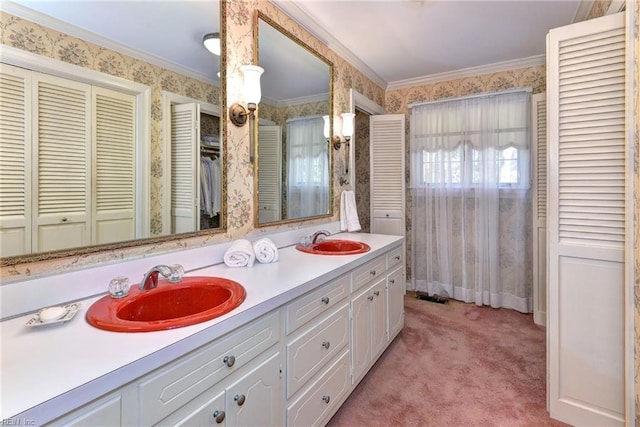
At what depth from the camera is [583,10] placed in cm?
215

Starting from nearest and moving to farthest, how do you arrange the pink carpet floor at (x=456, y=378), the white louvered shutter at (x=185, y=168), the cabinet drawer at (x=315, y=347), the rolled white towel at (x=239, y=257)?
the cabinet drawer at (x=315, y=347) < the white louvered shutter at (x=185, y=168) < the rolled white towel at (x=239, y=257) < the pink carpet floor at (x=456, y=378)

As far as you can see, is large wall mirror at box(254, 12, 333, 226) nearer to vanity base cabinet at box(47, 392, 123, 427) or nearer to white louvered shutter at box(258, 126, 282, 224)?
white louvered shutter at box(258, 126, 282, 224)

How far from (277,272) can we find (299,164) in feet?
3.45

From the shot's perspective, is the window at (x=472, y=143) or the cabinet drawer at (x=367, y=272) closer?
the cabinet drawer at (x=367, y=272)

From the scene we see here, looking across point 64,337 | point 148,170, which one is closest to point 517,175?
point 148,170

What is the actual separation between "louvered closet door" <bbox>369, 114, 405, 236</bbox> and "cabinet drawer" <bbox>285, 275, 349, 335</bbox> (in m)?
1.91

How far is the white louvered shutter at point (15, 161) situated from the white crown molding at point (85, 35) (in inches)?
7.2

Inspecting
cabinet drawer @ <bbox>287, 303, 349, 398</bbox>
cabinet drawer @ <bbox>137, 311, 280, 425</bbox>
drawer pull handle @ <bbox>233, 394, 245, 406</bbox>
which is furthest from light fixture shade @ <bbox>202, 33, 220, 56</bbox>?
drawer pull handle @ <bbox>233, 394, 245, 406</bbox>

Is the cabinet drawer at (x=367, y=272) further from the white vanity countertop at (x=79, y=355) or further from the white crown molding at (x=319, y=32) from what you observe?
the white crown molding at (x=319, y=32)

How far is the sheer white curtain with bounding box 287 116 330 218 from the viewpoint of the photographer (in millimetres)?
2211

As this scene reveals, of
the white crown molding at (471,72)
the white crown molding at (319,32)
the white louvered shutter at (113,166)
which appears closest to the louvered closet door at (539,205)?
the white crown molding at (471,72)

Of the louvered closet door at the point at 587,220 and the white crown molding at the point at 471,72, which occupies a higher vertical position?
the white crown molding at the point at 471,72

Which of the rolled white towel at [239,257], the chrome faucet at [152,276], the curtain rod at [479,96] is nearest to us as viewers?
the chrome faucet at [152,276]

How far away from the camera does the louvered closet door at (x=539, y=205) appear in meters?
2.70
